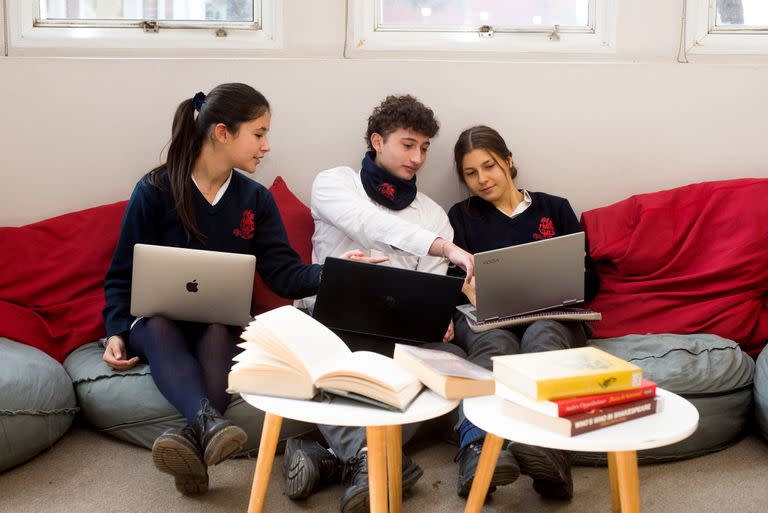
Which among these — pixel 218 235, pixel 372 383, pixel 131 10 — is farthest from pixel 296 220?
pixel 372 383

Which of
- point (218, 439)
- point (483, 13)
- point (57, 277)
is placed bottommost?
point (218, 439)

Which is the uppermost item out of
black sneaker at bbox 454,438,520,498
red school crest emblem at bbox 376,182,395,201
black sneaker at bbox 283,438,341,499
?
red school crest emblem at bbox 376,182,395,201

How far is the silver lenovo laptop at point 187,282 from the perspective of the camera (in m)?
1.96

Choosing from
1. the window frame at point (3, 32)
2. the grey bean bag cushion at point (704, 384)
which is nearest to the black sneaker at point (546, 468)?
the grey bean bag cushion at point (704, 384)

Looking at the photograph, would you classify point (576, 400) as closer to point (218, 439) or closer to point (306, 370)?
point (306, 370)

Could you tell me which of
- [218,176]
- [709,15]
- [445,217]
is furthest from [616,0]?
[218,176]

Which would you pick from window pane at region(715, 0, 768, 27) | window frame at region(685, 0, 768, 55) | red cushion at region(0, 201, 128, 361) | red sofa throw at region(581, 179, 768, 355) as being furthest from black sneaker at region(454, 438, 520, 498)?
window pane at region(715, 0, 768, 27)

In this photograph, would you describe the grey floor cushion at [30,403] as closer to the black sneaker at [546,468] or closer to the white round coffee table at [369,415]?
the white round coffee table at [369,415]

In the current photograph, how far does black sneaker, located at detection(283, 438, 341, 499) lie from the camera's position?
1.75 metres

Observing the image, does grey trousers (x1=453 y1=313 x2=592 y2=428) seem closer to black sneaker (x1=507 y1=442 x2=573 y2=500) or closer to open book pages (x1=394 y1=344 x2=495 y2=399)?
black sneaker (x1=507 y1=442 x2=573 y2=500)

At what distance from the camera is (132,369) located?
81.7 inches

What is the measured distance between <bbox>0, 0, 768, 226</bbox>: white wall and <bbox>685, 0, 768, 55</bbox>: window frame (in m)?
0.04

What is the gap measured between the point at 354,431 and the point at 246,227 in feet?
2.39

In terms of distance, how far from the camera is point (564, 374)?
A: 1308 millimetres
